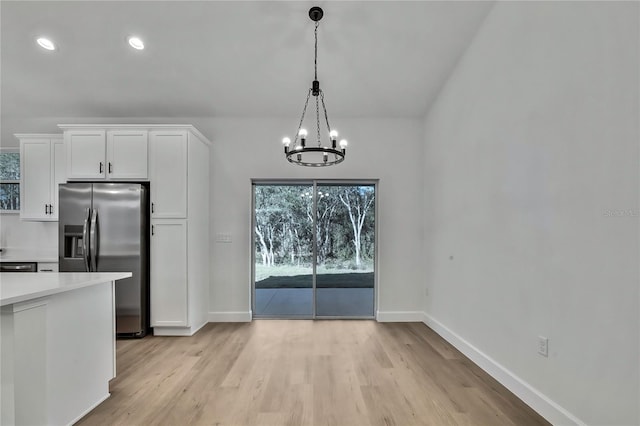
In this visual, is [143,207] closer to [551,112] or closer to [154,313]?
[154,313]

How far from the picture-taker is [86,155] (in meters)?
3.66

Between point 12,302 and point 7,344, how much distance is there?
30 cm

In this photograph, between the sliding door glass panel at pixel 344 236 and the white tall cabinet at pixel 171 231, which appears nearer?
the white tall cabinet at pixel 171 231

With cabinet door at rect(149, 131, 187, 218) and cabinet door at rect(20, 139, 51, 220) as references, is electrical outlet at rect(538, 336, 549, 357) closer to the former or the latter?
cabinet door at rect(149, 131, 187, 218)

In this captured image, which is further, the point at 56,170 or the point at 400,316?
the point at 400,316

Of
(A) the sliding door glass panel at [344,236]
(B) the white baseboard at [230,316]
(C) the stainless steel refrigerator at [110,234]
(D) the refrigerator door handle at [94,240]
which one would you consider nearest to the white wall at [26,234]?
(C) the stainless steel refrigerator at [110,234]

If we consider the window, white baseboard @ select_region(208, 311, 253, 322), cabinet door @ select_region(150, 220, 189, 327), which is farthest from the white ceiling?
white baseboard @ select_region(208, 311, 253, 322)

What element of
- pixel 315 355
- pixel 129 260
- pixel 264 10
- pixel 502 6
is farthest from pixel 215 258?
pixel 502 6

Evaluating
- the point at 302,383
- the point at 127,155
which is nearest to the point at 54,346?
the point at 302,383

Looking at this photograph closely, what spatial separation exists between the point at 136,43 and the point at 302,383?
3.78m

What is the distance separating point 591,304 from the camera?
5.75 ft

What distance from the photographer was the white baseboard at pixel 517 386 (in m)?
1.94

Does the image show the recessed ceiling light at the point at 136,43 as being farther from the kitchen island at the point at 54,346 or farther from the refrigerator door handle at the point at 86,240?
the kitchen island at the point at 54,346

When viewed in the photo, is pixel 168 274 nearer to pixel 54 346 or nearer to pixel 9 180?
pixel 54 346
